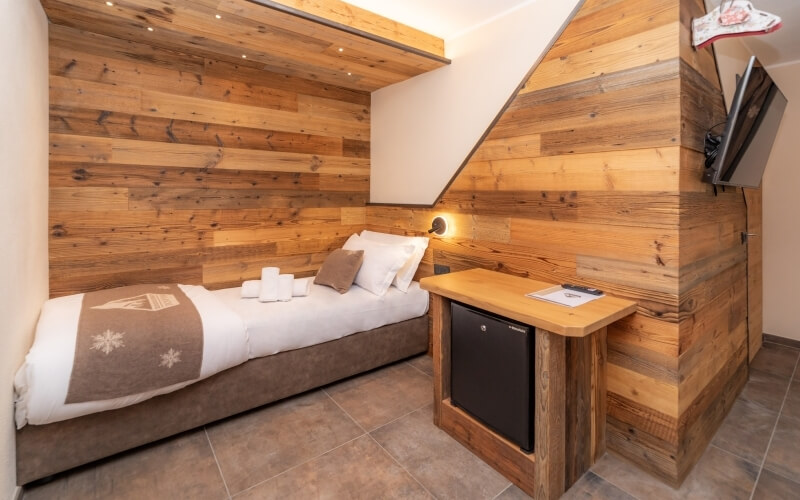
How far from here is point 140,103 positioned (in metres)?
2.67

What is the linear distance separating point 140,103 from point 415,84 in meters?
2.06

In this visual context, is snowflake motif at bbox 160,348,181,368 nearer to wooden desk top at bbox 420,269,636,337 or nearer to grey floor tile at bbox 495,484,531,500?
wooden desk top at bbox 420,269,636,337

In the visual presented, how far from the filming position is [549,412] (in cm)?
158

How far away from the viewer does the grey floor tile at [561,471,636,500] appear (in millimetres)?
1653

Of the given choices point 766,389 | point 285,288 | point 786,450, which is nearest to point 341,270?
point 285,288

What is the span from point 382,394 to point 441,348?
2.13ft

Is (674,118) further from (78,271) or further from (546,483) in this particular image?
(78,271)

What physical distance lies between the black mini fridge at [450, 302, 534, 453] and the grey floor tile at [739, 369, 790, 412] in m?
1.82

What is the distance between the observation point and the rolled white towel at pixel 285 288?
2.60m

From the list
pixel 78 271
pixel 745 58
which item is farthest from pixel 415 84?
pixel 78 271

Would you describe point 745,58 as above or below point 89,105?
above

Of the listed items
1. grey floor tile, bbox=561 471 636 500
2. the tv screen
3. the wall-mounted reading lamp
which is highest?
the tv screen

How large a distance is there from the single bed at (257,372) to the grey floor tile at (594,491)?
4.80 ft

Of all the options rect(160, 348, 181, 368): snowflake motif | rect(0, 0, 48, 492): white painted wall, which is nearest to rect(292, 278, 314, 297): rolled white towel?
rect(160, 348, 181, 368): snowflake motif
